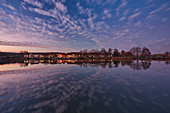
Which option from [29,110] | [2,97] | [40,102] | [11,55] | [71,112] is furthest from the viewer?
[11,55]

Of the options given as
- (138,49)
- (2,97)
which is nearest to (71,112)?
(2,97)

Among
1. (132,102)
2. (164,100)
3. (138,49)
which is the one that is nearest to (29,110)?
(132,102)

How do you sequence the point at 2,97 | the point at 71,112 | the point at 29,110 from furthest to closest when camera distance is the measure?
the point at 2,97, the point at 29,110, the point at 71,112

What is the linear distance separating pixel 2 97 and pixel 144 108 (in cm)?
1083

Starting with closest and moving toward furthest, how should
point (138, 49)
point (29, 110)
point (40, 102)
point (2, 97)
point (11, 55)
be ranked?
point (29, 110) < point (40, 102) < point (2, 97) < point (138, 49) < point (11, 55)

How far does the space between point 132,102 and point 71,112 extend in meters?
4.33

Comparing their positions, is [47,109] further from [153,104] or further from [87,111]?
[153,104]

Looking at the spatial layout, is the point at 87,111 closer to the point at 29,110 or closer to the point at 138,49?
the point at 29,110

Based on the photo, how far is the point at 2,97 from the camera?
250 inches

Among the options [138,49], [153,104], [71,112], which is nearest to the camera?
[71,112]

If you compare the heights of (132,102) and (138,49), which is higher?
(138,49)

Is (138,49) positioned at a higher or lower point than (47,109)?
higher

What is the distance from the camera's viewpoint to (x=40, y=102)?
5.57 meters

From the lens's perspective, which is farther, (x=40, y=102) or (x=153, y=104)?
(x=40, y=102)
